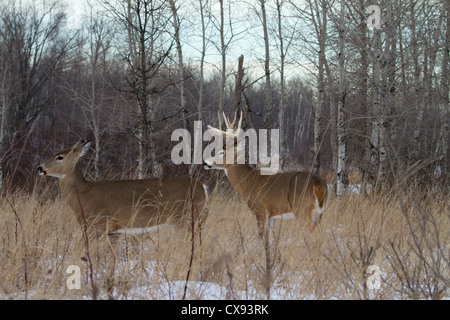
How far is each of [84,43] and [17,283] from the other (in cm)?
2943

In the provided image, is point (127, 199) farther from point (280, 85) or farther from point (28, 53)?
point (28, 53)

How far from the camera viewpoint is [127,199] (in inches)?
203

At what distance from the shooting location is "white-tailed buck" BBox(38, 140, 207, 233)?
199 inches

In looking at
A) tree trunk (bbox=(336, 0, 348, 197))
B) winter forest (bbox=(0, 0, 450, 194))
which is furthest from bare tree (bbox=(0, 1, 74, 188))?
tree trunk (bbox=(336, 0, 348, 197))

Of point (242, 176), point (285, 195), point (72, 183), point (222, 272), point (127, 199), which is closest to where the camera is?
point (222, 272)

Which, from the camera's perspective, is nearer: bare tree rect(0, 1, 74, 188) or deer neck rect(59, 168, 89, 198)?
deer neck rect(59, 168, 89, 198)

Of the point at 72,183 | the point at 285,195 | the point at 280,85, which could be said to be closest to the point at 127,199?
the point at 72,183

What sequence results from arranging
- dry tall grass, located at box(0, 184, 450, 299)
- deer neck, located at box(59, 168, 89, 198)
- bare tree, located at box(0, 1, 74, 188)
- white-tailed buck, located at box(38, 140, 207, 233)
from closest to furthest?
1. dry tall grass, located at box(0, 184, 450, 299)
2. white-tailed buck, located at box(38, 140, 207, 233)
3. deer neck, located at box(59, 168, 89, 198)
4. bare tree, located at box(0, 1, 74, 188)

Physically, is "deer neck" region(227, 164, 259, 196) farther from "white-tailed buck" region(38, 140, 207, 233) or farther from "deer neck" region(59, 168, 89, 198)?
"deer neck" region(59, 168, 89, 198)

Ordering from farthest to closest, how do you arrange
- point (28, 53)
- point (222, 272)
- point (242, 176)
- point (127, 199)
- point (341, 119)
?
point (28, 53) → point (341, 119) → point (242, 176) → point (127, 199) → point (222, 272)

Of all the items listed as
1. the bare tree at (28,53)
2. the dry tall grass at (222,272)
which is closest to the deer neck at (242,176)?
the dry tall grass at (222,272)

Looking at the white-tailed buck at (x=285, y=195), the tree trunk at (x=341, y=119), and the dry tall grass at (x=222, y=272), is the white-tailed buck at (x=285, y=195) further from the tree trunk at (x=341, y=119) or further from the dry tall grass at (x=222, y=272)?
the tree trunk at (x=341, y=119)

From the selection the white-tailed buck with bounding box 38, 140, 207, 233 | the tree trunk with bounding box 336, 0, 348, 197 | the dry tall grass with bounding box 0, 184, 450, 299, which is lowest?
the dry tall grass with bounding box 0, 184, 450, 299
